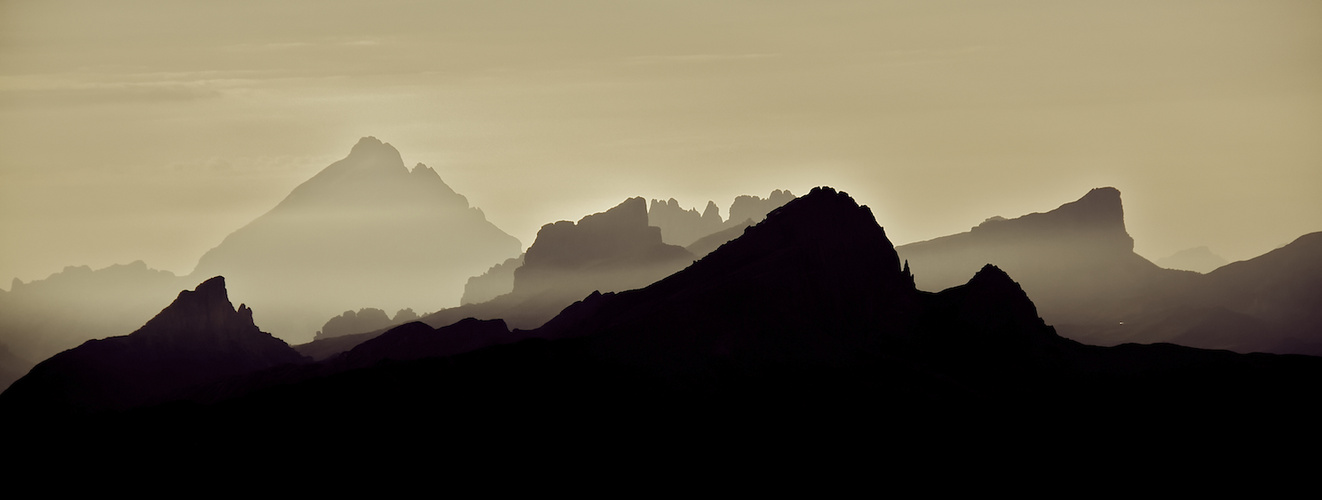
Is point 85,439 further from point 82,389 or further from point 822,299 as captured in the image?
point 822,299

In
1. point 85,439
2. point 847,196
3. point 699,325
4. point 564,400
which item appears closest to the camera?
point 85,439

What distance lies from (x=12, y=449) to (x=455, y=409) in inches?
1723

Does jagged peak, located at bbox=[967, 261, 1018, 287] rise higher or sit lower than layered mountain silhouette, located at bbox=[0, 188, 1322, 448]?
higher

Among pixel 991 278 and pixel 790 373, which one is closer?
pixel 790 373

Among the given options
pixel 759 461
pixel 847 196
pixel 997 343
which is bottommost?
pixel 759 461

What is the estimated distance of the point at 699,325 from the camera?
171 m

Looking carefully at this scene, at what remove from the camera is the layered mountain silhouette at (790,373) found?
15288 cm

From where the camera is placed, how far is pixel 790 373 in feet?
543

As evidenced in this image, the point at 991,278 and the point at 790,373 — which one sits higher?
the point at 991,278

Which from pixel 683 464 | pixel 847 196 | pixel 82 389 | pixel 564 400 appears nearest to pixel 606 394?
pixel 564 400

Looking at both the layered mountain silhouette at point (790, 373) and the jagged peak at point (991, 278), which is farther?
the jagged peak at point (991, 278)

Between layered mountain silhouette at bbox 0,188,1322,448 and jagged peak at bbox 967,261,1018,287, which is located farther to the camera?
jagged peak at bbox 967,261,1018,287

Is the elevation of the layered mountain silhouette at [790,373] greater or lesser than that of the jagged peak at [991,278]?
lesser

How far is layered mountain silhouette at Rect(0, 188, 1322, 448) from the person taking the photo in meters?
153
